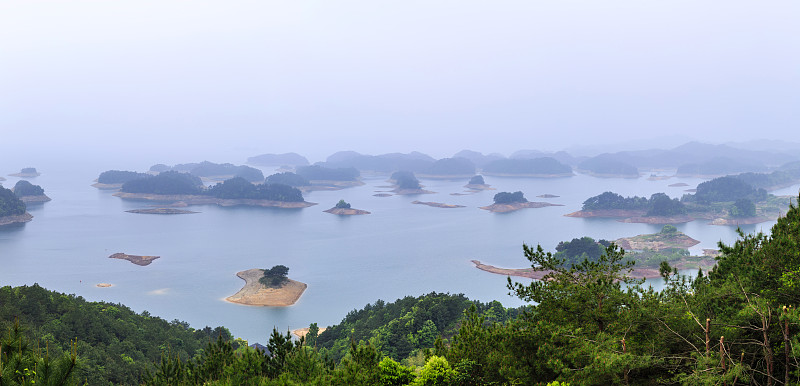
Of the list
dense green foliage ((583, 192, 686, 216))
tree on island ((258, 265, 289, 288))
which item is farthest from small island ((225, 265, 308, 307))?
dense green foliage ((583, 192, 686, 216))

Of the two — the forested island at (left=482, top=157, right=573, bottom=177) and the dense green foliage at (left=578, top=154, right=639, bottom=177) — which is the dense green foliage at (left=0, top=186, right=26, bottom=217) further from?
the dense green foliage at (left=578, top=154, right=639, bottom=177)

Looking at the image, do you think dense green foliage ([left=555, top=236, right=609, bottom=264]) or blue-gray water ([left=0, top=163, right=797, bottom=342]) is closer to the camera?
blue-gray water ([left=0, top=163, right=797, bottom=342])

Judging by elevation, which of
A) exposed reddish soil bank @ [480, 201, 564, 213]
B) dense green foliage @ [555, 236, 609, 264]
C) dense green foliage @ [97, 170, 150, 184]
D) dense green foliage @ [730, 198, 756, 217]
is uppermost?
dense green foliage @ [97, 170, 150, 184]

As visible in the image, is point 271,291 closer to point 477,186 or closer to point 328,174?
point 477,186

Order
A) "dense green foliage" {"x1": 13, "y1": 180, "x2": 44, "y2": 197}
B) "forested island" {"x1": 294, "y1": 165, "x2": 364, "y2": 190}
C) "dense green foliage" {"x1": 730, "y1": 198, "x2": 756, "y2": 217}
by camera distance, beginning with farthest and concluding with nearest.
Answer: "forested island" {"x1": 294, "y1": 165, "x2": 364, "y2": 190}, "dense green foliage" {"x1": 13, "y1": 180, "x2": 44, "y2": 197}, "dense green foliage" {"x1": 730, "y1": 198, "x2": 756, "y2": 217}

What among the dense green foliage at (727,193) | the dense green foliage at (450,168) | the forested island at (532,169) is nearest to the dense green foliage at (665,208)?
the dense green foliage at (727,193)

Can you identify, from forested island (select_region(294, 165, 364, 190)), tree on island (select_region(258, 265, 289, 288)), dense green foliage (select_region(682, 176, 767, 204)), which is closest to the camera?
tree on island (select_region(258, 265, 289, 288))

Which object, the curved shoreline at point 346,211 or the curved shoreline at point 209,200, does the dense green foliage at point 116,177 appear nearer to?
the curved shoreline at point 209,200
